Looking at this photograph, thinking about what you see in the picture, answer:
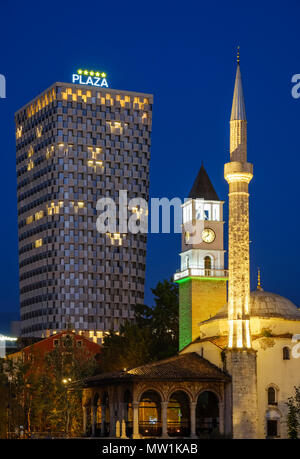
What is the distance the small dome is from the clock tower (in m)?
7.82

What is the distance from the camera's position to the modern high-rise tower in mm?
135250

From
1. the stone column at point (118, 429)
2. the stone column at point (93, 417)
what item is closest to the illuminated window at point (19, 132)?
the stone column at point (93, 417)

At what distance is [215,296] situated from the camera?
237ft

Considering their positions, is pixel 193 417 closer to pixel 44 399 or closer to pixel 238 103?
pixel 44 399

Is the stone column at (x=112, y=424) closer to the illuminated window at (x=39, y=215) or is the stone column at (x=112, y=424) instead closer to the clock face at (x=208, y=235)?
the clock face at (x=208, y=235)

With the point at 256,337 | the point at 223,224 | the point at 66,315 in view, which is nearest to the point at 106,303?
the point at 66,315

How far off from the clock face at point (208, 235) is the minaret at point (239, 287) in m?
16.8

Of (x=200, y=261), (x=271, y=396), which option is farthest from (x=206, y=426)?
(x=200, y=261)

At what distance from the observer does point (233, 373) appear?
5525cm

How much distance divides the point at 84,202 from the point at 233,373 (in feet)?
276

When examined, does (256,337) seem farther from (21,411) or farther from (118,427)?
(21,411)

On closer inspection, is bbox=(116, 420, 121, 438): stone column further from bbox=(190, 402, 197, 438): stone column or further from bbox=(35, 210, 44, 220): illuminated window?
bbox=(35, 210, 44, 220): illuminated window

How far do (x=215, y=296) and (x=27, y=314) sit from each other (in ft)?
249

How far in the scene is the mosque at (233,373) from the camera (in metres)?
55.0
